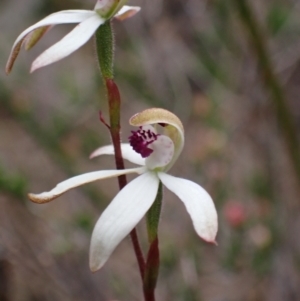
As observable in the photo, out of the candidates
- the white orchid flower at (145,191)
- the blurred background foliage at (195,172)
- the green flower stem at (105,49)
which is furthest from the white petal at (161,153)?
the blurred background foliage at (195,172)

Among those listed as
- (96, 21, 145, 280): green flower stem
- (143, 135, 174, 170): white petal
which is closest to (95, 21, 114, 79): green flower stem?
(96, 21, 145, 280): green flower stem

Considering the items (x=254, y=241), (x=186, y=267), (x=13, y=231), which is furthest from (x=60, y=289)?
(x=254, y=241)

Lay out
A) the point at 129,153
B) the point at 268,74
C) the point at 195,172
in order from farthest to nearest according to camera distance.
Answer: the point at 195,172 → the point at 268,74 → the point at 129,153

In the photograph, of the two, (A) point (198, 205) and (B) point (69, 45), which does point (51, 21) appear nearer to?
(B) point (69, 45)

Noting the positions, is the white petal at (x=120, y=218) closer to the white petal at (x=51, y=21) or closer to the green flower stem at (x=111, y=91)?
the green flower stem at (x=111, y=91)

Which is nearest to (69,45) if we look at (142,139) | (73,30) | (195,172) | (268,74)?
(73,30)
